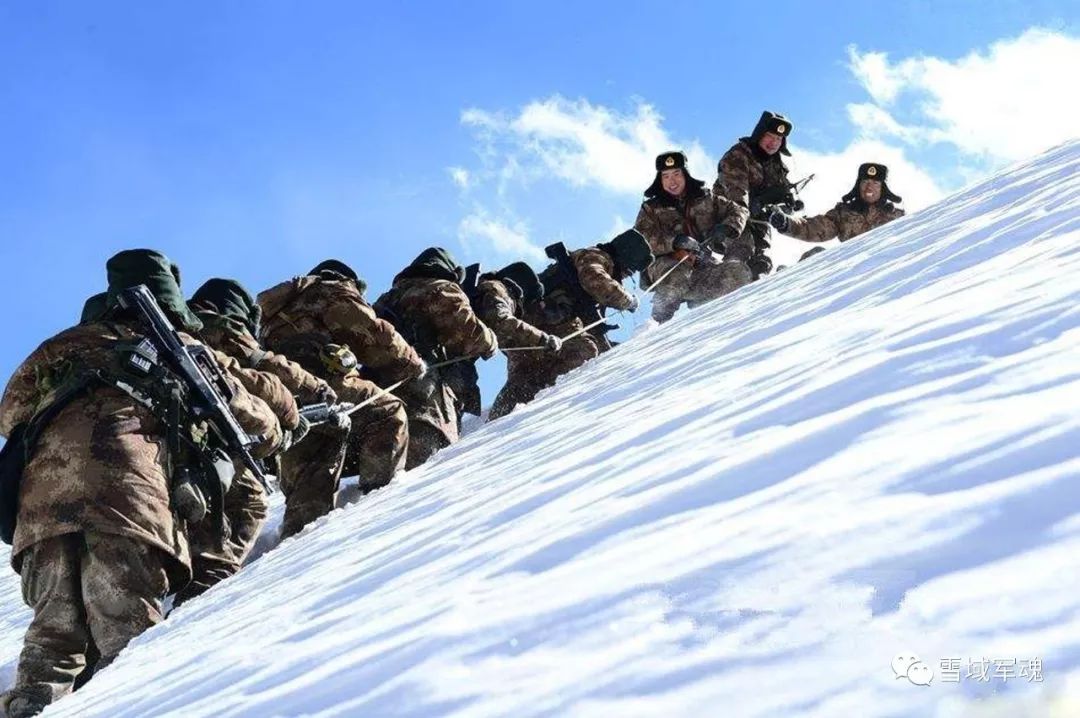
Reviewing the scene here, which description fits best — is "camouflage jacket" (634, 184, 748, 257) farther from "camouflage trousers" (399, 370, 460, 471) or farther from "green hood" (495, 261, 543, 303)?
"camouflage trousers" (399, 370, 460, 471)

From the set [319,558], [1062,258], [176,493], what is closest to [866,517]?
[1062,258]

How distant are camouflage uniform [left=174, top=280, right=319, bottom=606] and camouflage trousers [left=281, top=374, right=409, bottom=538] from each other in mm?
327

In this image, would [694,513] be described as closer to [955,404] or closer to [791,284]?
[955,404]

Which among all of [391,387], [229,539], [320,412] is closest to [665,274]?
[391,387]

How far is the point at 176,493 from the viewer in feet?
13.4

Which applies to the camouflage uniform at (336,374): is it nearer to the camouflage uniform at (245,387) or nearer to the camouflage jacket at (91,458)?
Result: the camouflage uniform at (245,387)

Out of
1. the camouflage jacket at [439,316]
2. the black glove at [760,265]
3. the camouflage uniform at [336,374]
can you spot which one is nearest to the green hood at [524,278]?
the camouflage jacket at [439,316]

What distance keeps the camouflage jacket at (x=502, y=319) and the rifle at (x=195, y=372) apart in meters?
3.91

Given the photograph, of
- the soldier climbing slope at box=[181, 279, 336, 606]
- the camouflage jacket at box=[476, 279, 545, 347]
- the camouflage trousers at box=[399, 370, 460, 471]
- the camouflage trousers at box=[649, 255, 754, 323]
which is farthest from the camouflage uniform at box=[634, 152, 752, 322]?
the soldier climbing slope at box=[181, 279, 336, 606]

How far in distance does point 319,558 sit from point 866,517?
2674mm

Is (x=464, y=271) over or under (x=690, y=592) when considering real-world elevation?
over

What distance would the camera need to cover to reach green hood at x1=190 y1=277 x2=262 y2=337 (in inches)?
216

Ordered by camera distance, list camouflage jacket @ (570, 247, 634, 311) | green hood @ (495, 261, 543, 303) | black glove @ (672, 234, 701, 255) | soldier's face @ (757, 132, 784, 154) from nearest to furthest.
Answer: green hood @ (495, 261, 543, 303) < camouflage jacket @ (570, 247, 634, 311) < black glove @ (672, 234, 701, 255) < soldier's face @ (757, 132, 784, 154)

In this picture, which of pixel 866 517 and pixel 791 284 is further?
pixel 791 284
